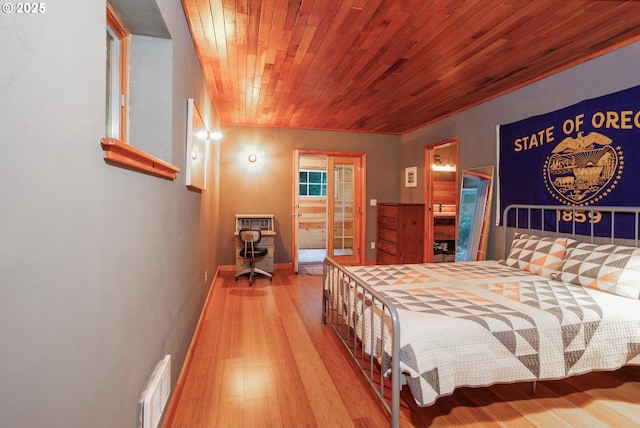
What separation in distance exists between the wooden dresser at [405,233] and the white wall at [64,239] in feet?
13.3

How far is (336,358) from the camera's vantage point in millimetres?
2486

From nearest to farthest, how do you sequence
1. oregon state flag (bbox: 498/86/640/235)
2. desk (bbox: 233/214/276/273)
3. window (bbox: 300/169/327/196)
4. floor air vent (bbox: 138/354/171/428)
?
floor air vent (bbox: 138/354/171/428) < oregon state flag (bbox: 498/86/640/235) < desk (bbox: 233/214/276/273) < window (bbox: 300/169/327/196)

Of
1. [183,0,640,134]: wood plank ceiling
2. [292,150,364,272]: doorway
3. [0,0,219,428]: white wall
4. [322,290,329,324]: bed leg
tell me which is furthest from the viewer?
[292,150,364,272]: doorway

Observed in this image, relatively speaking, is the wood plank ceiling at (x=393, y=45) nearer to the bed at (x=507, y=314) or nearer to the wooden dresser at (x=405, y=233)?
the bed at (x=507, y=314)

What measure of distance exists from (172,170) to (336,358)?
177 centimetres

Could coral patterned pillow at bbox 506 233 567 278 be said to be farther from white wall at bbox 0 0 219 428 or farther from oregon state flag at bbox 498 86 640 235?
white wall at bbox 0 0 219 428

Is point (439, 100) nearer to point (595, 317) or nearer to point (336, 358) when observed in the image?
point (595, 317)

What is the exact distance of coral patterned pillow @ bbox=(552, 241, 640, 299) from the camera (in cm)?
216

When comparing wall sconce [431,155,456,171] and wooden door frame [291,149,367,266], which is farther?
wall sconce [431,155,456,171]

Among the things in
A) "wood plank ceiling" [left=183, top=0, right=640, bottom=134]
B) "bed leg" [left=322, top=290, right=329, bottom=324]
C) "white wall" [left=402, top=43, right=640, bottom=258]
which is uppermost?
"wood plank ceiling" [left=183, top=0, right=640, bottom=134]

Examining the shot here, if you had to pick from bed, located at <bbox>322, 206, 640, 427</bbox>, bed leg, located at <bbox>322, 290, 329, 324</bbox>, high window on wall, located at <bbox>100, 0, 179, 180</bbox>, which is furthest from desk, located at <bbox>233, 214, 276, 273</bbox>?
high window on wall, located at <bbox>100, 0, 179, 180</bbox>

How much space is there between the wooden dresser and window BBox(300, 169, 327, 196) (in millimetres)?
3072

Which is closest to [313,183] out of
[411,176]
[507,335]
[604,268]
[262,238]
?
[411,176]

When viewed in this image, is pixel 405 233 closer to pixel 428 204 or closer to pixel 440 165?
pixel 428 204
